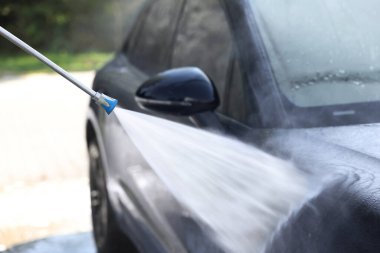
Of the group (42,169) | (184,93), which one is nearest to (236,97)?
(184,93)

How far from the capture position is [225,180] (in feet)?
7.38

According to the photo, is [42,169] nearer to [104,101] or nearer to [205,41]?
[205,41]

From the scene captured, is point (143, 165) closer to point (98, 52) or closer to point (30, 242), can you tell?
point (30, 242)

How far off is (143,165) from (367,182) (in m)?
1.37

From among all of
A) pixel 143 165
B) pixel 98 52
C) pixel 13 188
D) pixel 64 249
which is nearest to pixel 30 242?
pixel 64 249

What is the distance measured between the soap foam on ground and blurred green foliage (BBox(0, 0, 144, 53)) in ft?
66.2

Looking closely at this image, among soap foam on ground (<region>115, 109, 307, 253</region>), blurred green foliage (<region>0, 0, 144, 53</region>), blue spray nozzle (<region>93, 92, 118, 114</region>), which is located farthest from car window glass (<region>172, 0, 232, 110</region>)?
blurred green foliage (<region>0, 0, 144, 53</region>)

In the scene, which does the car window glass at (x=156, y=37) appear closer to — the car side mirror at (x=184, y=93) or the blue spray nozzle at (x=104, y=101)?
the car side mirror at (x=184, y=93)

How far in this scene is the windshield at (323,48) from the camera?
2324mm

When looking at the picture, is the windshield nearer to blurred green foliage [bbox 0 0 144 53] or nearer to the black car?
the black car

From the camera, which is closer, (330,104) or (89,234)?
(330,104)

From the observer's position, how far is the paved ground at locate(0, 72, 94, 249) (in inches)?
207

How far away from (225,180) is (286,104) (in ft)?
0.93

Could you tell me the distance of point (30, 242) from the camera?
4.78 metres
